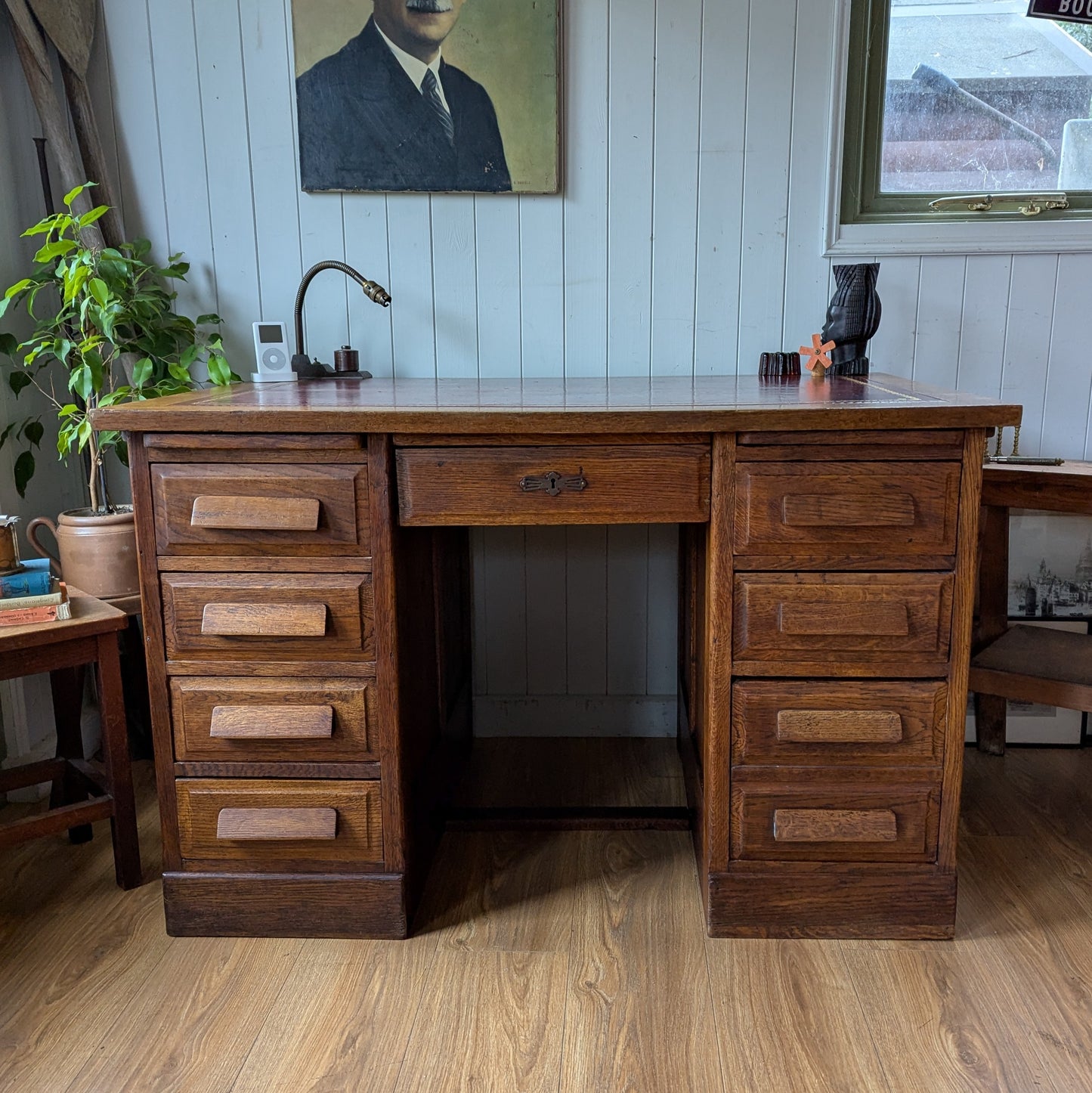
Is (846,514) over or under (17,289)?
under

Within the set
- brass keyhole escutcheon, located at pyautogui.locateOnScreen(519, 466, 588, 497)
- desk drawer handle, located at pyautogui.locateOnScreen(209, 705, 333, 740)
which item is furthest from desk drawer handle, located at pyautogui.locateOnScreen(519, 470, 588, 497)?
desk drawer handle, located at pyautogui.locateOnScreen(209, 705, 333, 740)

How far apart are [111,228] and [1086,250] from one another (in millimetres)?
2193

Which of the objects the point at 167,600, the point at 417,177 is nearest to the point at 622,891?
the point at 167,600

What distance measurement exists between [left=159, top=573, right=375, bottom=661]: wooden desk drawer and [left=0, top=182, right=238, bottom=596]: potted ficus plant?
1.80 ft

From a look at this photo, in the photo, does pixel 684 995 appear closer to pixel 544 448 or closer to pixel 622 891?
pixel 622 891

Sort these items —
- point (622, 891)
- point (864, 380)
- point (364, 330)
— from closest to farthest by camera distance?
1. point (622, 891)
2. point (864, 380)
3. point (364, 330)

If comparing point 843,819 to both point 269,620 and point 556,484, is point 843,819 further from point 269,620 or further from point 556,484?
point 269,620

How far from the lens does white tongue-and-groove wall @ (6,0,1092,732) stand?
207 cm

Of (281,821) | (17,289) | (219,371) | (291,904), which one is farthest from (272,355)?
(291,904)

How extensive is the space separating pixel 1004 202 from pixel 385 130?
1.40 m

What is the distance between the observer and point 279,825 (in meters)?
1.52

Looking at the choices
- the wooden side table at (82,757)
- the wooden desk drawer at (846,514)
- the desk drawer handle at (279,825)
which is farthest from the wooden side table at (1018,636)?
the wooden side table at (82,757)

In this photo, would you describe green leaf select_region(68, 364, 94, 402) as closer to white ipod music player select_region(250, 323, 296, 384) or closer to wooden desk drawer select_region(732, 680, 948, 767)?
white ipod music player select_region(250, 323, 296, 384)

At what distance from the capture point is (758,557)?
1.45m
